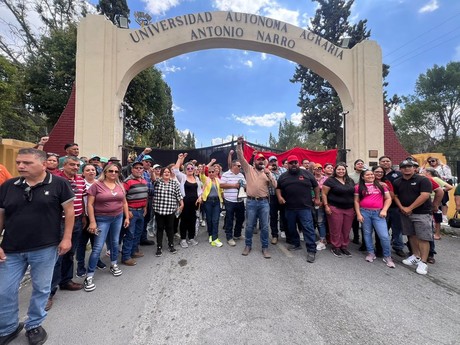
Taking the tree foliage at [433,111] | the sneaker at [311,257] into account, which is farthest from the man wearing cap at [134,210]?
the tree foliage at [433,111]

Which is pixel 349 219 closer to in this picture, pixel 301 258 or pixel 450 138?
pixel 301 258

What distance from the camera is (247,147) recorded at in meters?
8.42

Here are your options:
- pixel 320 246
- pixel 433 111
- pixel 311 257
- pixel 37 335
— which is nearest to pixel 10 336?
pixel 37 335

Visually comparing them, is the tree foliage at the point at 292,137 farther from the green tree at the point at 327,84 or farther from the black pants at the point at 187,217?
the black pants at the point at 187,217

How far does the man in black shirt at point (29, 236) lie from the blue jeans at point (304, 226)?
A: 12.6 feet

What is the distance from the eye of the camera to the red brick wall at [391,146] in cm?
872

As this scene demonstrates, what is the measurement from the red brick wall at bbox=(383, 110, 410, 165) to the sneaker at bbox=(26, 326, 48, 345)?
10317mm

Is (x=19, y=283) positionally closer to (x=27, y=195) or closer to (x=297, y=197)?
(x=27, y=195)

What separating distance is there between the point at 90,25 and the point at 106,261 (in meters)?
7.10

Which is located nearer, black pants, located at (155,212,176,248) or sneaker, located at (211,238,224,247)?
black pants, located at (155,212,176,248)

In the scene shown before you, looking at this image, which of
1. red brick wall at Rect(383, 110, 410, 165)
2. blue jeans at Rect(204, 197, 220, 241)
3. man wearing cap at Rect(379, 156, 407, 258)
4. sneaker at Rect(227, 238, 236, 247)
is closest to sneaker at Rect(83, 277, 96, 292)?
blue jeans at Rect(204, 197, 220, 241)

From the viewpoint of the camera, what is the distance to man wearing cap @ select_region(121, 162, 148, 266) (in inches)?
163

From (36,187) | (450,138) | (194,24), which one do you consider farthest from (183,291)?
(450,138)

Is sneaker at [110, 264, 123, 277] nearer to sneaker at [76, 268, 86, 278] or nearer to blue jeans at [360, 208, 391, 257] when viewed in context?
sneaker at [76, 268, 86, 278]
